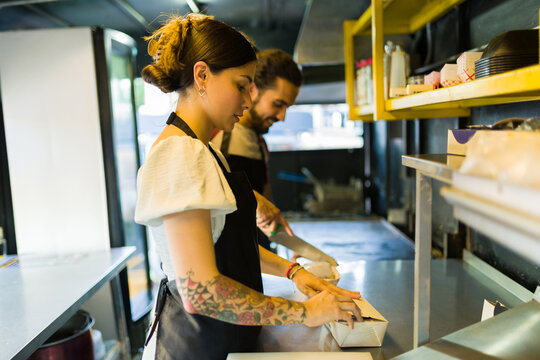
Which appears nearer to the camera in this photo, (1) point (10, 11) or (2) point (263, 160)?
(2) point (263, 160)

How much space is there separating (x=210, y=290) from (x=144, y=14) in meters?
3.67

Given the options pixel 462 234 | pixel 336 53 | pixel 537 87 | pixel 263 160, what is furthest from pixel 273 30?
pixel 537 87

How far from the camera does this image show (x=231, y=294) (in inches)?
35.0

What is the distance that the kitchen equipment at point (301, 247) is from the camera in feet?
5.36

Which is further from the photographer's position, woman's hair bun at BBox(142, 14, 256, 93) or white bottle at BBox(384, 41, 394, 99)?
white bottle at BBox(384, 41, 394, 99)

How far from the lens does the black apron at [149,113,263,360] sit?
3.32 ft

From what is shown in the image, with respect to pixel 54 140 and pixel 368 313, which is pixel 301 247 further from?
pixel 54 140

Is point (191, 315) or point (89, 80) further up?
point (89, 80)

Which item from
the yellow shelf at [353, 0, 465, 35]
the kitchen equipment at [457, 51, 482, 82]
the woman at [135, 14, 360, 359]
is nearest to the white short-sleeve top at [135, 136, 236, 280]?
the woman at [135, 14, 360, 359]

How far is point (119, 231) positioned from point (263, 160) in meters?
1.15

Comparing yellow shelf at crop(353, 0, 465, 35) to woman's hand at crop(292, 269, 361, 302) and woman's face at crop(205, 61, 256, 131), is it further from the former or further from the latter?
woman's hand at crop(292, 269, 361, 302)

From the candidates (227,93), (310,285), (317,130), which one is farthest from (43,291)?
(317,130)

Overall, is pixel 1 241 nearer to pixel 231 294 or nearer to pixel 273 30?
pixel 231 294

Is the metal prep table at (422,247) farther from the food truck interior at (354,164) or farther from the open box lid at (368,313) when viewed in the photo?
the open box lid at (368,313)
